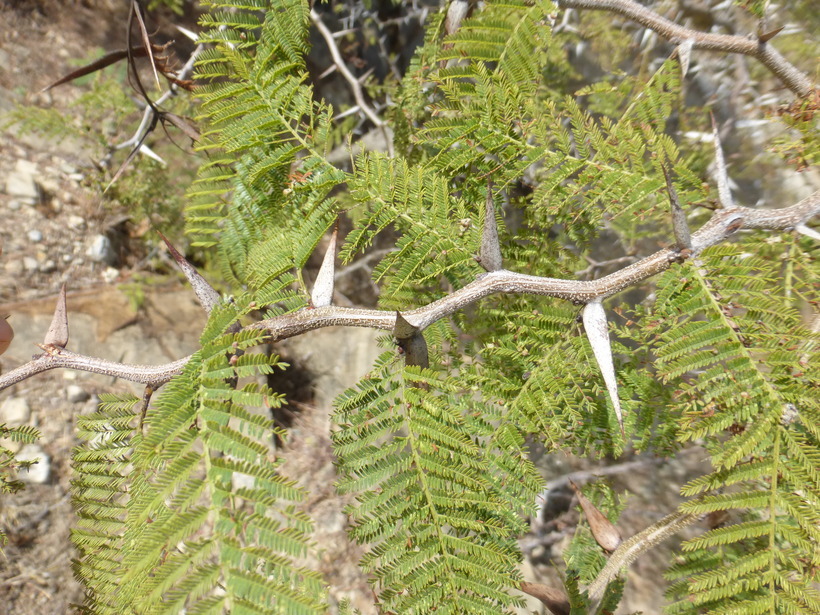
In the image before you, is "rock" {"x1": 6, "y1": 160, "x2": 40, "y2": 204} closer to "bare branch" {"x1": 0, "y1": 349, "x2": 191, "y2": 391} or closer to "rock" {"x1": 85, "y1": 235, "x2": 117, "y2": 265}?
"rock" {"x1": 85, "y1": 235, "x2": 117, "y2": 265}

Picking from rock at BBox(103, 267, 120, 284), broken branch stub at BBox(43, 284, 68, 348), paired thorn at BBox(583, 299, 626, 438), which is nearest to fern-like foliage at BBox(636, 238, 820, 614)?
paired thorn at BBox(583, 299, 626, 438)

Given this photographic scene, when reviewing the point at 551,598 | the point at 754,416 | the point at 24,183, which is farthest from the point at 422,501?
the point at 24,183

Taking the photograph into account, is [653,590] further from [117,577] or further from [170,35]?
[170,35]

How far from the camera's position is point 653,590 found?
2600 mm

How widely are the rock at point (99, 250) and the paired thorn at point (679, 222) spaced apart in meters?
3.47

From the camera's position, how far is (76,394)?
2771mm

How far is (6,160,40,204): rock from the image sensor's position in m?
3.12

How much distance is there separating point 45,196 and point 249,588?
363 cm

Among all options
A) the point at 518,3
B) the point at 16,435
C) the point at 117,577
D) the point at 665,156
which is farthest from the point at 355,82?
the point at 117,577

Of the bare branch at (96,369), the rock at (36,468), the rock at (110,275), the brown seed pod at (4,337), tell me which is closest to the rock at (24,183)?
A: the rock at (110,275)

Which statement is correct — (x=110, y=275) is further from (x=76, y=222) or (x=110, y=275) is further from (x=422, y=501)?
(x=422, y=501)

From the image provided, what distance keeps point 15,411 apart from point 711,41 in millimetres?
3485

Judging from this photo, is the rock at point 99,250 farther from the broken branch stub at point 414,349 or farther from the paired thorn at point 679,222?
the paired thorn at point 679,222

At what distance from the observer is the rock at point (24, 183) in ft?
10.2
